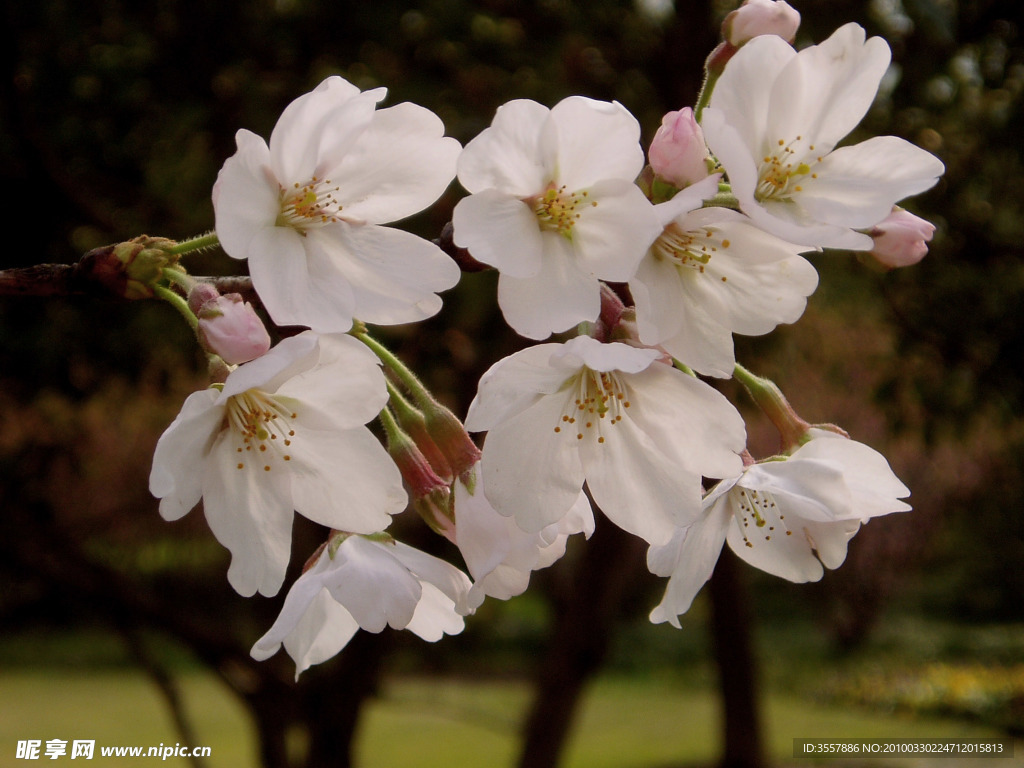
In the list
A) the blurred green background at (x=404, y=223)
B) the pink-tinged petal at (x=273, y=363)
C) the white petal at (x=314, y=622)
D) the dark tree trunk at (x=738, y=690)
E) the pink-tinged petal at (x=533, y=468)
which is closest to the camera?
the pink-tinged petal at (x=273, y=363)

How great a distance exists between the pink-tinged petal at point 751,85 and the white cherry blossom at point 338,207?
284 mm

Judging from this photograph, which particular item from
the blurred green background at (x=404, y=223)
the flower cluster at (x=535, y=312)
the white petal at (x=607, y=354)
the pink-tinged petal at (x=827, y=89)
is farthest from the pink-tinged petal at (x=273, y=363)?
the blurred green background at (x=404, y=223)

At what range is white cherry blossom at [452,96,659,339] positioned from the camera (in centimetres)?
87

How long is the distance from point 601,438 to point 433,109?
2.52 meters

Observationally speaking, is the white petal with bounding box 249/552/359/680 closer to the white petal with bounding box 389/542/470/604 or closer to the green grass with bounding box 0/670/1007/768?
the white petal with bounding box 389/542/470/604

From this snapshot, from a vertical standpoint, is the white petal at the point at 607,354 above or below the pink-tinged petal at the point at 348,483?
above

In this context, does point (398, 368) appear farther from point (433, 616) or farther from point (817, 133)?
point (817, 133)

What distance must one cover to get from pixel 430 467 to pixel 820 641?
47.9 ft

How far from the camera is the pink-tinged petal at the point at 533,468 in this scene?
92 cm

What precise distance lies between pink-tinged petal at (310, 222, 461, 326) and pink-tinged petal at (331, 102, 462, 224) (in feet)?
0.13

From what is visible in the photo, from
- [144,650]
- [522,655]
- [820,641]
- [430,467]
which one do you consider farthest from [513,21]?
[820,641]

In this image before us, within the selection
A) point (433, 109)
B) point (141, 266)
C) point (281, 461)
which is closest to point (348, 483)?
point (281, 461)

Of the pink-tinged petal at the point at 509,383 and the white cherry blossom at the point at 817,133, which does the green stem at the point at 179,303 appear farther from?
the white cherry blossom at the point at 817,133

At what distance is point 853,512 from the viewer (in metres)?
1.00
